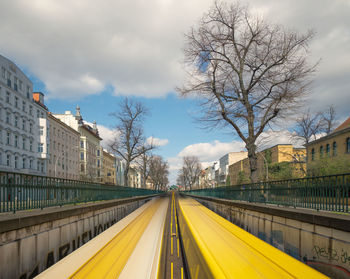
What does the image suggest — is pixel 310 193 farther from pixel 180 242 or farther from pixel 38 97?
pixel 38 97

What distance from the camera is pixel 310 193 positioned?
31.3 ft

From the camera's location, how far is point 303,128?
51.3 meters

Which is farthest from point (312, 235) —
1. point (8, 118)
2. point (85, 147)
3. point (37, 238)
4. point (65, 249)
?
point (85, 147)

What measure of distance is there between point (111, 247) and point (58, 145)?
5565cm

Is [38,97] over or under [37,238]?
over

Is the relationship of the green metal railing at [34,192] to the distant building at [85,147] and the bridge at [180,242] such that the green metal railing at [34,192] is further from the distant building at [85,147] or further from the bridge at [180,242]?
the distant building at [85,147]

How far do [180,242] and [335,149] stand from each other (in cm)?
3625

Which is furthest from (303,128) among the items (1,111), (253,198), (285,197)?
(1,111)

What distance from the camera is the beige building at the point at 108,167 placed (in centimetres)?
9644

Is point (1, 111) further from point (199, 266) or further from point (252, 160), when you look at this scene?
point (199, 266)

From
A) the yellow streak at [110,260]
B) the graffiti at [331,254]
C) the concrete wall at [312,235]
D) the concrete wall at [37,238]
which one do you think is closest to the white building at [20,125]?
the concrete wall at [37,238]

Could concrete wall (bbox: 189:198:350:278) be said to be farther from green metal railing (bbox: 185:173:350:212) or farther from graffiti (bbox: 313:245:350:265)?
green metal railing (bbox: 185:173:350:212)

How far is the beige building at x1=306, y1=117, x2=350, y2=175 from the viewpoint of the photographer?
3192 centimetres

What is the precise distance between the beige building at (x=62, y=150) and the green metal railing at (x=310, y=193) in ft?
149
